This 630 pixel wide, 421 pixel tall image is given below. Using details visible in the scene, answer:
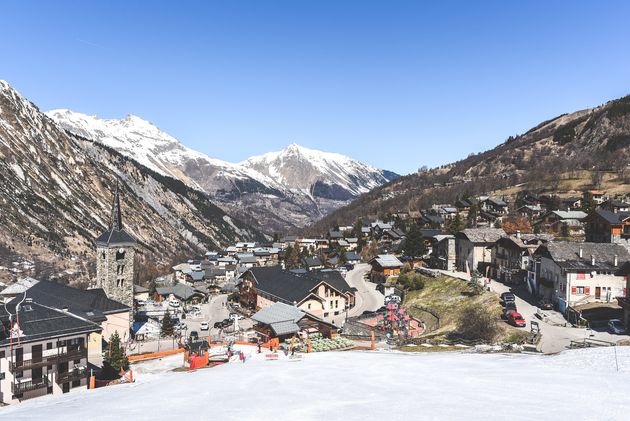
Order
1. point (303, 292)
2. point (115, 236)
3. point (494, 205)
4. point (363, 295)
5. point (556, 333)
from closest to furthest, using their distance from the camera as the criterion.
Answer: point (556, 333), point (115, 236), point (303, 292), point (363, 295), point (494, 205)

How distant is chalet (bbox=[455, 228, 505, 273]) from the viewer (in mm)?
81500

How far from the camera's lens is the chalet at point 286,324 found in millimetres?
50969

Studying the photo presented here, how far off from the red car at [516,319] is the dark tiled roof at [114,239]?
54405mm

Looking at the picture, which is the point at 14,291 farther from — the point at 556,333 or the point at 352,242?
the point at 352,242

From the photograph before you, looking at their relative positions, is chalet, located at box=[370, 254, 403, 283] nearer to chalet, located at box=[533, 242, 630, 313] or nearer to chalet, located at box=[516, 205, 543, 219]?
chalet, located at box=[533, 242, 630, 313]

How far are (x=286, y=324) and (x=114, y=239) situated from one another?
112 feet

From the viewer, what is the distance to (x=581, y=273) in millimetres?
54688

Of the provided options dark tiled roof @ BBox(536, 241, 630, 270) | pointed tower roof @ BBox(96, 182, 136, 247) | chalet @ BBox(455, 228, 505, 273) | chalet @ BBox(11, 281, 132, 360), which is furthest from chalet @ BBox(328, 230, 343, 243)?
chalet @ BBox(11, 281, 132, 360)

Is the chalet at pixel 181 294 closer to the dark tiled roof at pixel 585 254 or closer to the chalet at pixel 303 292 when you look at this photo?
the chalet at pixel 303 292

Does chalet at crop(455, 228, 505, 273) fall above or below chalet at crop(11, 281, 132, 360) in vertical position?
above

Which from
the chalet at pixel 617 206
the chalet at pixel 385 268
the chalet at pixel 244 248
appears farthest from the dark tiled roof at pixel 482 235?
the chalet at pixel 244 248

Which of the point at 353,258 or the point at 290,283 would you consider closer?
the point at 290,283

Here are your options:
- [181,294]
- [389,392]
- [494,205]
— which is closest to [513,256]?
[389,392]

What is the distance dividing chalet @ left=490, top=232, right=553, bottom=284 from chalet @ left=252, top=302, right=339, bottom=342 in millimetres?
32246
